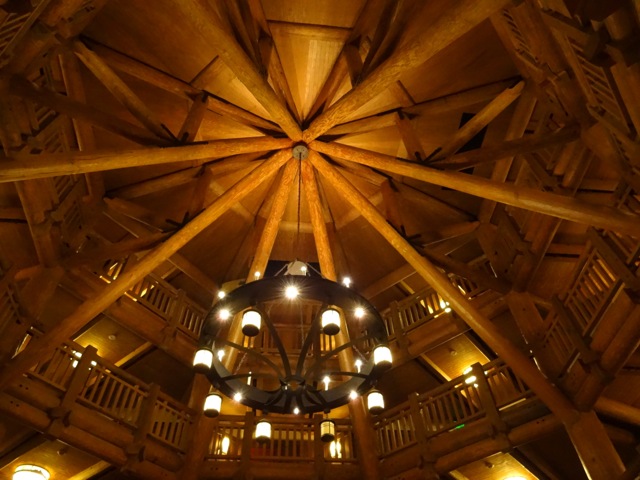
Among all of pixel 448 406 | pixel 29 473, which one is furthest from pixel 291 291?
pixel 29 473

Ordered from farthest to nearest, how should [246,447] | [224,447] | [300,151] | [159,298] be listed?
[159,298] → [224,447] → [246,447] → [300,151]

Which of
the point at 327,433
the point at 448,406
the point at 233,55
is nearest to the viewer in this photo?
the point at 233,55

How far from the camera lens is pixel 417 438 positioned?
388 inches

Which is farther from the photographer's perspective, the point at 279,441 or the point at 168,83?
the point at 279,441

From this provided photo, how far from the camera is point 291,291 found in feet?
21.4

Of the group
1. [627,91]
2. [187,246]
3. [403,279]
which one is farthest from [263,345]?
[627,91]

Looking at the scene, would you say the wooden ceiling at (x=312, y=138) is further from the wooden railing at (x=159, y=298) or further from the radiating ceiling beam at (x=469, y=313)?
the wooden railing at (x=159, y=298)

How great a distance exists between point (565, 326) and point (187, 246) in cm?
1014

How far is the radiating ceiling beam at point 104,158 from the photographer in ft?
20.7

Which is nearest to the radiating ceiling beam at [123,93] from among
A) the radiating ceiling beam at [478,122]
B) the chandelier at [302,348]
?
the chandelier at [302,348]

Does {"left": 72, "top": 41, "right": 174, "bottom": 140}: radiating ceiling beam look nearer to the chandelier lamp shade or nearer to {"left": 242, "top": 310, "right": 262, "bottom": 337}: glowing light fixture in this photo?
the chandelier lamp shade

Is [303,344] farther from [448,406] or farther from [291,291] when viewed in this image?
[448,406]

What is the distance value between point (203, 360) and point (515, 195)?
501cm

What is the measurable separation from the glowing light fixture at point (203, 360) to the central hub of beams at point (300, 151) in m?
4.71
